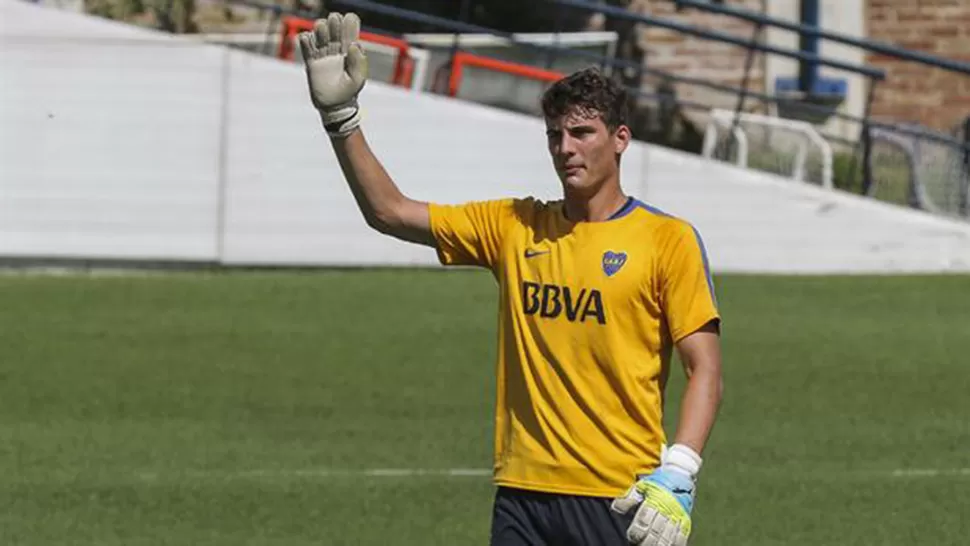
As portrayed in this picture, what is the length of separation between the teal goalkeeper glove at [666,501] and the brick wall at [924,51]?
19159 mm

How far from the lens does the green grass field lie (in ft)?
32.0

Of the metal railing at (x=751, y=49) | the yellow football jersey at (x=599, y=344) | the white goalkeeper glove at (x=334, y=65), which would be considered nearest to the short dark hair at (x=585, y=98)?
the yellow football jersey at (x=599, y=344)

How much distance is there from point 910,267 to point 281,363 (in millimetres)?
6200

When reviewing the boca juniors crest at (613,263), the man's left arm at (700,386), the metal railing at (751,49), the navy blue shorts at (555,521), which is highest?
the boca juniors crest at (613,263)

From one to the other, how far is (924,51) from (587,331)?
19333 millimetres

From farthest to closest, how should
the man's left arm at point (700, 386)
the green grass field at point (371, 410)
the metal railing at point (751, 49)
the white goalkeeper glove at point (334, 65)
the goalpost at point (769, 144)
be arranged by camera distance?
the goalpost at point (769, 144) < the metal railing at point (751, 49) < the green grass field at point (371, 410) < the white goalkeeper glove at point (334, 65) < the man's left arm at point (700, 386)

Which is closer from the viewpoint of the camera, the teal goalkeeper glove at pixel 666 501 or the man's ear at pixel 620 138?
the teal goalkeeper glove at pixel 666 501

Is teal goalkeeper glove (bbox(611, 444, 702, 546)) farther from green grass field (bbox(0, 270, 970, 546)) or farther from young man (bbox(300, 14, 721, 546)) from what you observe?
green grass field (bbox(0, 270, 970, 546))

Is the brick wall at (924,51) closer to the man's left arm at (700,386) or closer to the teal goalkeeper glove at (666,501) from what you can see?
the man's left arm at (700,386)

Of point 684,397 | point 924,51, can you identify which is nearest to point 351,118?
point 684,397

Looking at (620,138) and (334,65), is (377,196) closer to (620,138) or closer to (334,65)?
(334,65)

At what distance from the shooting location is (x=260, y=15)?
22.3 meters

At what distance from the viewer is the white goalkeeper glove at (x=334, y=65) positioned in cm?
591

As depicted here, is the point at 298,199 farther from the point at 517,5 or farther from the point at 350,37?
the point at 350,37
